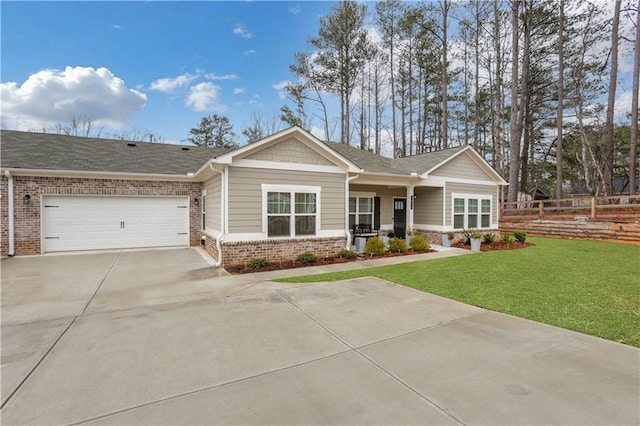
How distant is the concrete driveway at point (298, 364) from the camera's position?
2428mm

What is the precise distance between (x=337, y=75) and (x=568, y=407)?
942 inches

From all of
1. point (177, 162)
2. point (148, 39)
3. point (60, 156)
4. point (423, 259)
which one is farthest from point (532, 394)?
point (148, 39)

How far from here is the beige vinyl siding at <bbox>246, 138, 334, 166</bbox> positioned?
8825 millimetres

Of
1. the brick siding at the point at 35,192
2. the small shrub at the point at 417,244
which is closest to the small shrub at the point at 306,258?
the small shrub at the point at 417,244

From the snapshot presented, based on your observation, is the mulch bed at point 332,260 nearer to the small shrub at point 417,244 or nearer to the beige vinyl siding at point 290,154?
the small shrub at point 417,244

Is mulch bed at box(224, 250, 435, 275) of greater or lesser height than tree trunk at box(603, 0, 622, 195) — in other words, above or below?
below

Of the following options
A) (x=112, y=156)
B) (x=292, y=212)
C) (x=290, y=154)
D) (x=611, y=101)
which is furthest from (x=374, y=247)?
(x=611, y=101)

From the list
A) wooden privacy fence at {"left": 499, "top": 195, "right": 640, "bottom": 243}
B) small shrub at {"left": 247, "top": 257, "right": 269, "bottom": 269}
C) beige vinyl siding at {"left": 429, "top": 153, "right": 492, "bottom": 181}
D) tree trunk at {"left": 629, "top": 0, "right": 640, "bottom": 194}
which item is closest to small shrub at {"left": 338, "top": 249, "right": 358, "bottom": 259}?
small shrub at {"left": 247, "top": 257, "right": 269, "bottom": 269}

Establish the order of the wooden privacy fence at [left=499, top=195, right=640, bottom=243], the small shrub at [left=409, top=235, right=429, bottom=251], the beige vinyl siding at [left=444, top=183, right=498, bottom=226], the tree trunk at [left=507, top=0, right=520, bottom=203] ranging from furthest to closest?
the tree trunk at [left=507, top=0, right=520, bottom=203] → the beige vinyl siding at [left=444, top=183, right=498, bottom=226] → the wooden privacy fence at [left=499, top=195, right=640, bottom=243] → the small shrub at [left=409, top=235, right=429, bottom=251]

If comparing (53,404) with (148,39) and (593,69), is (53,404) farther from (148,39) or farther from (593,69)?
(593,69)

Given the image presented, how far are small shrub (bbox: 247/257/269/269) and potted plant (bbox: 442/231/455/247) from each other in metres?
7.96

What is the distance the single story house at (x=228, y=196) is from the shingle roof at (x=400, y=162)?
75 mm

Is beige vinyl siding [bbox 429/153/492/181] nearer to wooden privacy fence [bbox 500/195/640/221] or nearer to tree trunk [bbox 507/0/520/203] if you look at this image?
wooden privacy fence [bbox 500/195/640/221]

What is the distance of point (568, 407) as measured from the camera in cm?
243
